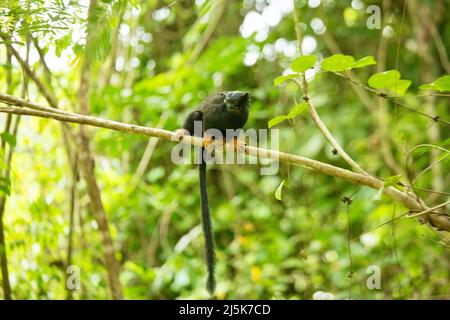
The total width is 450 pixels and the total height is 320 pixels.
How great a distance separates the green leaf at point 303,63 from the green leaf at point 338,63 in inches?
2.0

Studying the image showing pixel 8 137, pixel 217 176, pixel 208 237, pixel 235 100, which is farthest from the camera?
pixel 217 176

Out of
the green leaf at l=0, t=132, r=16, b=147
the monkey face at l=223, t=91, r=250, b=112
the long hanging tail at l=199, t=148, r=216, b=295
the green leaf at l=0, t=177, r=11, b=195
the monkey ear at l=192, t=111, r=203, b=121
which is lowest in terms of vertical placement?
the long hanging tail at l=199, t=148, r=216, b=295

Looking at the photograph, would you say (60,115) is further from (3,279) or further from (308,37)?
(308,37)

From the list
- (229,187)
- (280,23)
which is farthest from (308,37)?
(229,187)

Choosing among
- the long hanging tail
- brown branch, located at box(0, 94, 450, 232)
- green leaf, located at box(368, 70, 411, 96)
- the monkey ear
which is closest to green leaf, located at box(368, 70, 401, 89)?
green leaf, located at box(368, 70, 411, 96)

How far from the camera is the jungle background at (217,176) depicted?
3.44m

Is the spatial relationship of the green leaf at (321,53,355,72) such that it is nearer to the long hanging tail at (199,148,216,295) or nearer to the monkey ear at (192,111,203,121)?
the monkey ear at (192,111,203,121)

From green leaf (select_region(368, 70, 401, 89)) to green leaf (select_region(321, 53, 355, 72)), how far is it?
0.38 ft

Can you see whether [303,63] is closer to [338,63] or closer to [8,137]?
[338,63]

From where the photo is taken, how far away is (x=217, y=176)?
230 inches

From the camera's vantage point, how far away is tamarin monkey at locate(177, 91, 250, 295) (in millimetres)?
2836

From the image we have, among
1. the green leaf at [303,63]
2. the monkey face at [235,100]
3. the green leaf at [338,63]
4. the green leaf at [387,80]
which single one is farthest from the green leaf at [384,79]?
the monkey face at [235,100]

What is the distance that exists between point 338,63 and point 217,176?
156 inches

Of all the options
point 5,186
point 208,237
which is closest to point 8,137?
point 5,186
